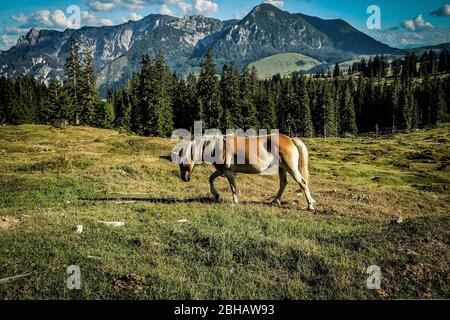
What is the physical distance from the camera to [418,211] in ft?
74.0

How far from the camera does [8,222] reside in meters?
13.8

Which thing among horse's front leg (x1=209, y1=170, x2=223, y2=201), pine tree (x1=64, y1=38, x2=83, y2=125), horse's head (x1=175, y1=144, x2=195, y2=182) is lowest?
horse's front leg (x1=209, y1=170, x2=223, y2=201)

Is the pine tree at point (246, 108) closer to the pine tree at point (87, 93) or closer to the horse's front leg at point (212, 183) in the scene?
the pine tree at point (87, 93)

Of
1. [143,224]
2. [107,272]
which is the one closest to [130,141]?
[143,224]

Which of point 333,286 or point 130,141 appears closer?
point 333,286

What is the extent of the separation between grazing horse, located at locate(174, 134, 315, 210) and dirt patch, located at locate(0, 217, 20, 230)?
Result: 24.0 feet

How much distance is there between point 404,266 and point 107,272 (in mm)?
7447

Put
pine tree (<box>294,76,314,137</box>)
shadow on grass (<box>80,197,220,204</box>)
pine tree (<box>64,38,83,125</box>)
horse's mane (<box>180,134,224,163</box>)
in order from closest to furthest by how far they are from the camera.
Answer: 1. horse's mane (<box>180,134,224,163</box>)
2. shadow on grass (<box>80,197,220,204</box>)
3. pine tree (<box>64,38,83,125</box>)
4. pine tree (<box>294,76,314,137</box>)

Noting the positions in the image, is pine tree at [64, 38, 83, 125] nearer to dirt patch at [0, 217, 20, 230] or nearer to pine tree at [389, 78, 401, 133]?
dirt patch at [0, 217, 20, 230]

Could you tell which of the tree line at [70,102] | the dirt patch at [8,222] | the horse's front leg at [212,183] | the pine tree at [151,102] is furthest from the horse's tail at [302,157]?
the tree line at [70,102]

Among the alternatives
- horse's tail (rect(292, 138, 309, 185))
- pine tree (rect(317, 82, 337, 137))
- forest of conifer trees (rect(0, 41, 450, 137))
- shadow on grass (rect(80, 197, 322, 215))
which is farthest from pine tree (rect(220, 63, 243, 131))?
horse's tail (rect(292, 138, 309, 185))

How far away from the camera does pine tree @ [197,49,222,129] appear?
83688 millimetres

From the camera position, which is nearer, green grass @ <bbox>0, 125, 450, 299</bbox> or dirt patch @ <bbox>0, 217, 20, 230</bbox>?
green grass @ <bbox>0, 125, 450, 299</bbox>
